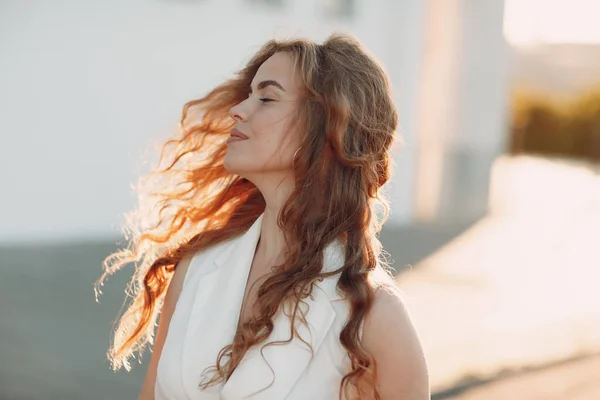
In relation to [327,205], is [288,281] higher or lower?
lower

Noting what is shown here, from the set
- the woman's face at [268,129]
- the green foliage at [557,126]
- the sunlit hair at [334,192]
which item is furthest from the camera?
the green foliage at [557,126]

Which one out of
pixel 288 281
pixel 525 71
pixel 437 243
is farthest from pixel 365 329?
pixel 525 71

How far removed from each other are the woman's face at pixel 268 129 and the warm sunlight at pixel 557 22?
19773mm

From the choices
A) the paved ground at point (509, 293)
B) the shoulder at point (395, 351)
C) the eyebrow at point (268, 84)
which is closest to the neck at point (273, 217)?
the eyebrow at point (268, 84)

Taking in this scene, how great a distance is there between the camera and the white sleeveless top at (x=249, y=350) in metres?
2.13

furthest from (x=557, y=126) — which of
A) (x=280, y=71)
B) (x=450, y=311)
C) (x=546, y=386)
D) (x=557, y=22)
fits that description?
(x=280, y=71)

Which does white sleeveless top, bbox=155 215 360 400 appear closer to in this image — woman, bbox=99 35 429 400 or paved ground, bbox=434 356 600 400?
woman, bbox=99 35 429 400

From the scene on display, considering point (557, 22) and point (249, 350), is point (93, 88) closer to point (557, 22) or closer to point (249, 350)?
point (249, 350)

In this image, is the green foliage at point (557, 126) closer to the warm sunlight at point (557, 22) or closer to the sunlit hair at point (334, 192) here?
the warm sunlight at point (557, 22)

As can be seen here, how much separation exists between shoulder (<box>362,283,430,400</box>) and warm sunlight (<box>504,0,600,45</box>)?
20130 millimetres

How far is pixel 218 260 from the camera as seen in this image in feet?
8.12

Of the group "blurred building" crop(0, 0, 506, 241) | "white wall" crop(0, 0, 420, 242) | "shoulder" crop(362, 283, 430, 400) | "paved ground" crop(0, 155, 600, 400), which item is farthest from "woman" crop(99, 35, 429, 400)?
"white wall" crop(0, 0, 420, 242)

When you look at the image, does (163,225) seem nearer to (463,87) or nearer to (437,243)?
(437,243)

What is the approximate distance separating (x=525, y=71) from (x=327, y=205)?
29568 mm
